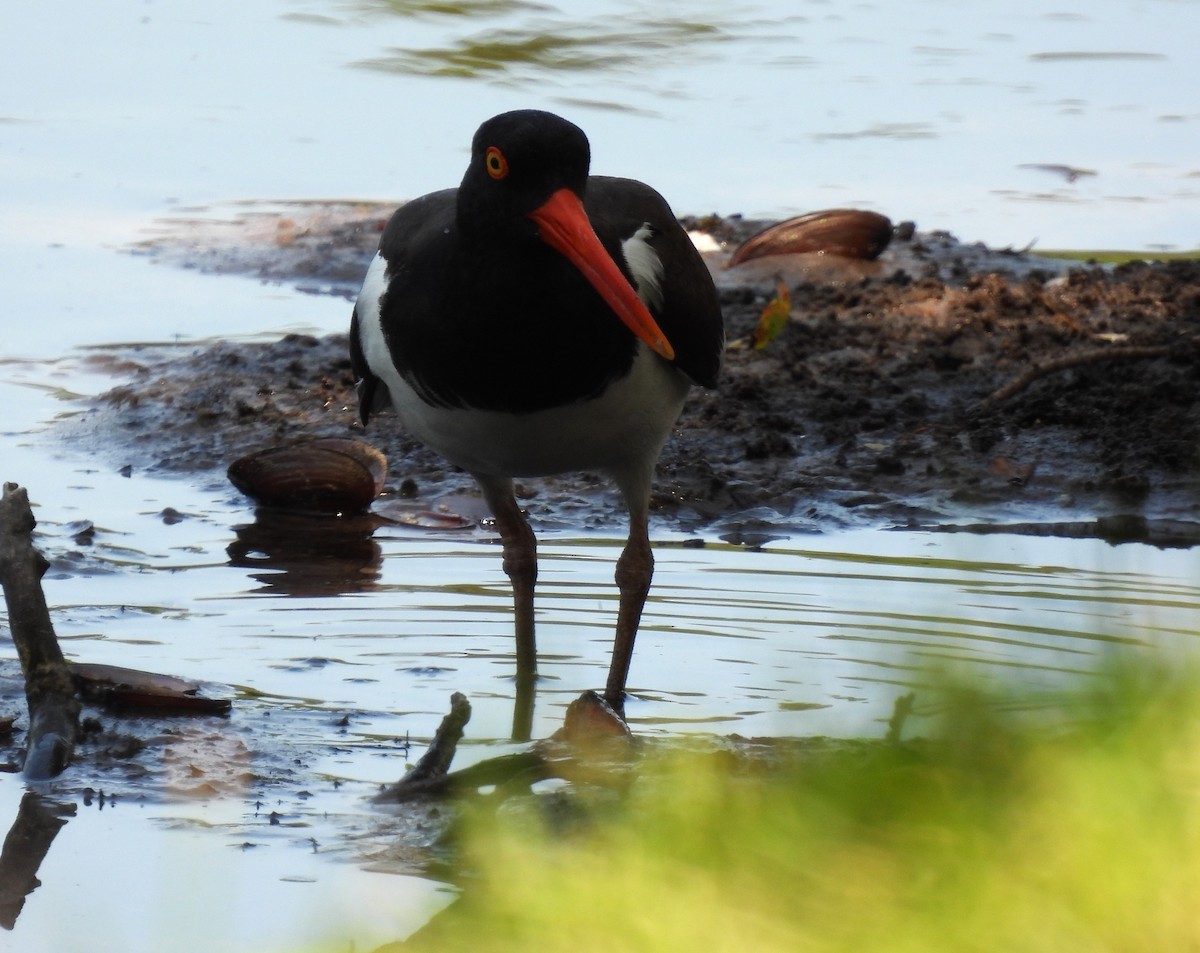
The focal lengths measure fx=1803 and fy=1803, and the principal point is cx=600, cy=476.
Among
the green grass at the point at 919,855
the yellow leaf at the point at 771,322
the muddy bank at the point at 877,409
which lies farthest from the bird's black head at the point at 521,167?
the yellow leaf at the point at 771,322

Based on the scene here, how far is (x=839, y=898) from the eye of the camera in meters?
1.54

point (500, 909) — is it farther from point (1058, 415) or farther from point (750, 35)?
point (750, 35)

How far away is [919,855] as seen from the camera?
1.57 metres

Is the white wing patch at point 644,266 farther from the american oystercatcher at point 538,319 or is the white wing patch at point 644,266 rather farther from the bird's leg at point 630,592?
the bird's leg at point 630,592

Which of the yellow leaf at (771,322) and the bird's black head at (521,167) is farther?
the yellow leaf at (771,322)

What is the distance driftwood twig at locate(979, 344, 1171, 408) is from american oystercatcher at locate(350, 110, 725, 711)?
2.53m

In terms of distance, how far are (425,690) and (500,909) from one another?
318cm

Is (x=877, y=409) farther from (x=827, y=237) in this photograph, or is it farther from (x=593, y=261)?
(x=593, y=261)

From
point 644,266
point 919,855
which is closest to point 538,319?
point 644,266

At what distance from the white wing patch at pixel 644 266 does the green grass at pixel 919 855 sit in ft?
9.98

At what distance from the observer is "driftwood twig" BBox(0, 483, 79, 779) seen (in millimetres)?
3916

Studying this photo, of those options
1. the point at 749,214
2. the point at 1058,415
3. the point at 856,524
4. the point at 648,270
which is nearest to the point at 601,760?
the point at 648,270

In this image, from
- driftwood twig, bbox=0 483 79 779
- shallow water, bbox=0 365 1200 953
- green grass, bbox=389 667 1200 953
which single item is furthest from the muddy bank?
green grass, bbox=389 667 1200 953

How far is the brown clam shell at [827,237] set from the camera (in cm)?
934
